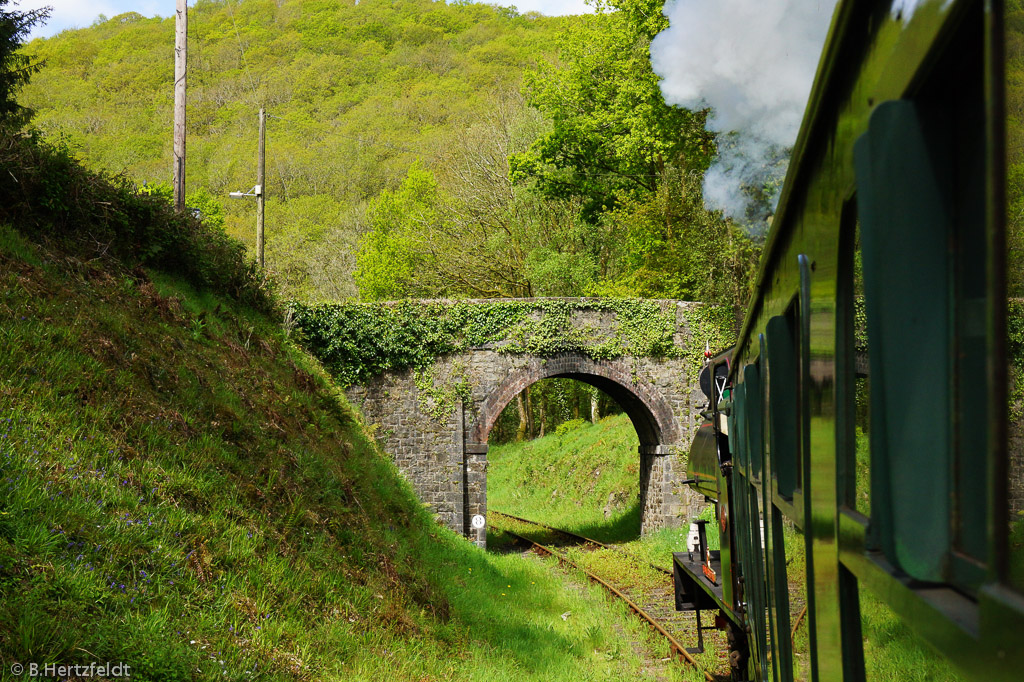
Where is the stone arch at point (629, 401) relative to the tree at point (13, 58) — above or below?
below

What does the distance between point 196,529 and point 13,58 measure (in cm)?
1788

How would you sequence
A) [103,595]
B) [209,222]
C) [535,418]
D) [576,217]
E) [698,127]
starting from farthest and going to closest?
[535,418] → [576,217] → [698,127] → [209,222] → [103,595]

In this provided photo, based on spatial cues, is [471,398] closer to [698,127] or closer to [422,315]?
[422,315]

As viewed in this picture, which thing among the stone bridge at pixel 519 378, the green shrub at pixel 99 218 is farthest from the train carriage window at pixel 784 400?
the stone bridge at pixel 519 378

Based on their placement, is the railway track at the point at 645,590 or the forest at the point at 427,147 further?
the forest at the point at 427,147

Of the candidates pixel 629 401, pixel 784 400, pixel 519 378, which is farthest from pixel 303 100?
pixel 784 400

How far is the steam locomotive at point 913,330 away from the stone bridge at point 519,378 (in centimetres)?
1796

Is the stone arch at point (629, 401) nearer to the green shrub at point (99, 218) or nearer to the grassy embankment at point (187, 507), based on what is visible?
the grassy embankment at point (187, 507)

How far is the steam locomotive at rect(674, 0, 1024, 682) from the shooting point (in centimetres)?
96

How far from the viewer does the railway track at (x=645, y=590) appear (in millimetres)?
10156

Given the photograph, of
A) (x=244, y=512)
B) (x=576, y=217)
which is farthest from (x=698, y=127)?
(x=244, y=512)

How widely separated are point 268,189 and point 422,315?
49.2 m

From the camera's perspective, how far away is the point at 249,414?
9328 millimetres

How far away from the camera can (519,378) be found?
20.8 meters
